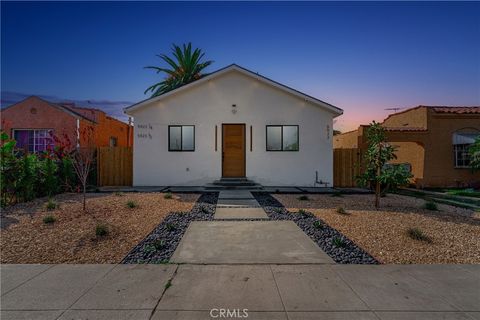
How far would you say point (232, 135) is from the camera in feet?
41.5

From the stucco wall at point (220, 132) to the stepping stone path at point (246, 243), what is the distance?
5.81m

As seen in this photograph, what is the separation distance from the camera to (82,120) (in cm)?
1767

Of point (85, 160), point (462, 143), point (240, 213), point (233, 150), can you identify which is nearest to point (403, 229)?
point (240, 213)

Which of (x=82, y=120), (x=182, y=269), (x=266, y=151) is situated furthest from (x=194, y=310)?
(x=82, y=120)

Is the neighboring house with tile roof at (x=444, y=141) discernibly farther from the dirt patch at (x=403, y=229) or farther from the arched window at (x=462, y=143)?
the dirt patch at (x=403, y=229)

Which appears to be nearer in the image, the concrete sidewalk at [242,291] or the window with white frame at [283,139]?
the concrete sidewalk at [242,291]

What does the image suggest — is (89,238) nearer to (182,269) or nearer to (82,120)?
(182,269)

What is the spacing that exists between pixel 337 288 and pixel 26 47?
42.0ft

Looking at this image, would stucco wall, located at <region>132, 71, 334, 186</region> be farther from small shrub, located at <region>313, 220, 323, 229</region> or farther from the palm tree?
the palm tree

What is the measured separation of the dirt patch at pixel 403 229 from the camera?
4426mm

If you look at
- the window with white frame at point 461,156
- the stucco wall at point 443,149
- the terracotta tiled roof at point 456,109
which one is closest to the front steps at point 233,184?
the stucco wall at point 443,149

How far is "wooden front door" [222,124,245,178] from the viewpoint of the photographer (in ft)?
41.5

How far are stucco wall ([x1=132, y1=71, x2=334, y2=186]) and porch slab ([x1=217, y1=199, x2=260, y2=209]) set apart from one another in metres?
3.68

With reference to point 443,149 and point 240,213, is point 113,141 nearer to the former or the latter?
point 240,213
